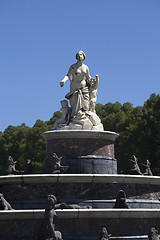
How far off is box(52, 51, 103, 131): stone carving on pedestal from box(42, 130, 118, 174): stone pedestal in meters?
0.74

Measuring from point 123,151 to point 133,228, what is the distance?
26.4 metres

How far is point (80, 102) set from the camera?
22.0 m

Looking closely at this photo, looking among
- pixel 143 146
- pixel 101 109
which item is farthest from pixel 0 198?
pixel 101 109

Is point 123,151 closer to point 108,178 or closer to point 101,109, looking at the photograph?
point 101,109

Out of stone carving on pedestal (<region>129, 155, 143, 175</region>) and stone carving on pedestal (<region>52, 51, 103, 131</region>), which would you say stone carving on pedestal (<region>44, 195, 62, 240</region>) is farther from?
stone carving on pedestal (<region>52, 51, 103, 131</region>)

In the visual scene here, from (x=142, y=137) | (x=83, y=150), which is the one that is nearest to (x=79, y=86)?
(x=83, y=150)

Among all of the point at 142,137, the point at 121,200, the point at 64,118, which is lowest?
the point at 121,200

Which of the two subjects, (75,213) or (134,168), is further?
(134,168)

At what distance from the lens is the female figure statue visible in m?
22.0

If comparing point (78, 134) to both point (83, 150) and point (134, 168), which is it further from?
point (134, 168)

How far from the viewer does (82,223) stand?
16141 mm

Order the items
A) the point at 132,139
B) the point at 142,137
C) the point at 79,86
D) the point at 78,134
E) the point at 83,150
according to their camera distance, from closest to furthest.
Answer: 1. the point at 83,150
2. the point at 78,134
3. the point at 79,86
4. the point at 142,137
5. the point at 132,139

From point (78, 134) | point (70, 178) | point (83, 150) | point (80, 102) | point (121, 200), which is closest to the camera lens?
point (121, 200)

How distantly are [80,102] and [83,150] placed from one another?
2544 millimetres
